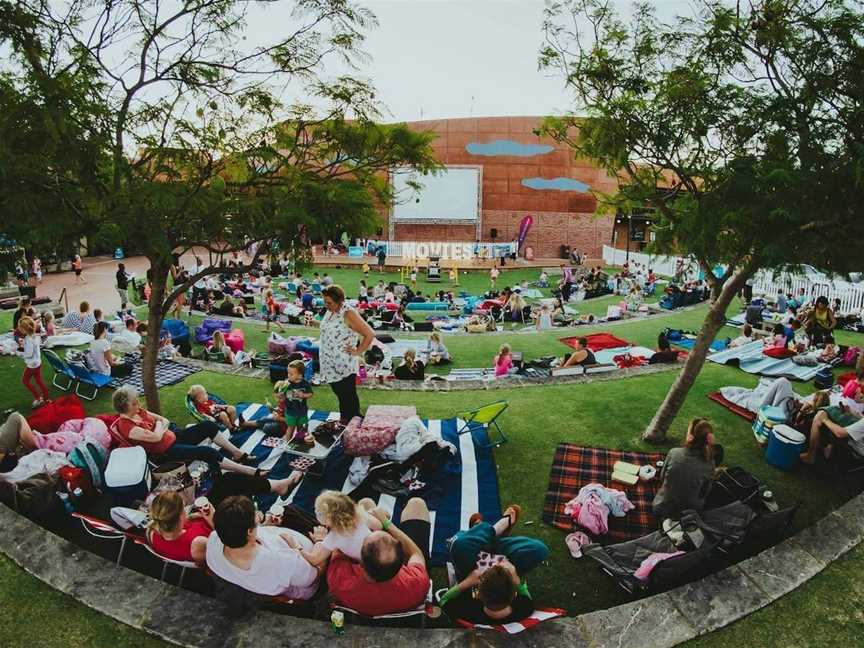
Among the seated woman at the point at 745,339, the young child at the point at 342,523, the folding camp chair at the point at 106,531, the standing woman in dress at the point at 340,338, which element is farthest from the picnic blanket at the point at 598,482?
the seated woman at the point at 745,339

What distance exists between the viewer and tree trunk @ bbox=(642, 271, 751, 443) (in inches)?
236

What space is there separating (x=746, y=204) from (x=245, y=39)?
516 centimetres

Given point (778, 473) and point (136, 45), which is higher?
point (136, 45)

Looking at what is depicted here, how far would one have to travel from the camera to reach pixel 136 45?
5297mm

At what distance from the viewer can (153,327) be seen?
21.1 feet

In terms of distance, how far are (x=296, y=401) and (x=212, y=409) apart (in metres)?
1.24

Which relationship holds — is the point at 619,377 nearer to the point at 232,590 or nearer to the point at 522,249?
the point at 232,590

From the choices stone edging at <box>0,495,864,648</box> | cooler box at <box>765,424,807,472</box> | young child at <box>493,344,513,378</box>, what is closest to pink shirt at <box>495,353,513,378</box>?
young child at <box>493,344,513,378</box>

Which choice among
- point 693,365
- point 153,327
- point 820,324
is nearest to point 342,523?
point 153,327

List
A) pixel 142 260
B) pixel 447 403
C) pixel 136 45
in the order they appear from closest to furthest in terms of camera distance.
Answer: pixel 136 45 < pixel 447 403 < pixel 142 260

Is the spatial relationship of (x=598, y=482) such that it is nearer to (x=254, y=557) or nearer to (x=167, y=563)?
(x=254, y=557)

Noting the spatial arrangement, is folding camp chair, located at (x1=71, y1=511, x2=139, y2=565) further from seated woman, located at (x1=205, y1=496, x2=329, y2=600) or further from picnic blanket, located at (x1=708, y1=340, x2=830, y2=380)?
picnic blanket, located at (x1=708, y1=340, x2=830, y2=380)

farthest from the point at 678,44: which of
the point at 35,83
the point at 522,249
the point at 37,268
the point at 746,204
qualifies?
the point at 522,249

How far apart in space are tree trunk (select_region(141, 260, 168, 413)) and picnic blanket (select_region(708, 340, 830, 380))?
9461 millimetres
